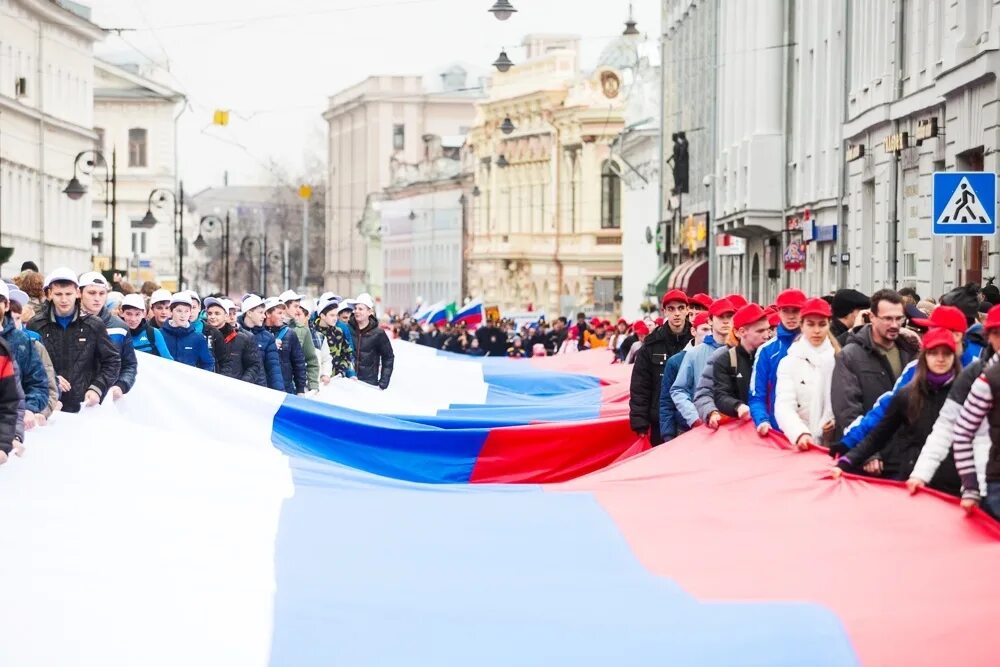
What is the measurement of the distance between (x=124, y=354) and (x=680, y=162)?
49.3m

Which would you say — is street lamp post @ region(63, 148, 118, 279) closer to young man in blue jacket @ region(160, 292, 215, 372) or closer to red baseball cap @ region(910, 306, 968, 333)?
young man in blue jacket @ region(160, 292, 215, 372)

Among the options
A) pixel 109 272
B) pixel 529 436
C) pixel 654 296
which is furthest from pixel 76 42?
pixel 529 436

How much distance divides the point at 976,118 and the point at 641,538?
16124mm

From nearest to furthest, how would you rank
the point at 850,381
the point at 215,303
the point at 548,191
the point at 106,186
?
1. the point at 850,381
2. the point at 215,303
3. the point at 106,186
4. the point at 548,191

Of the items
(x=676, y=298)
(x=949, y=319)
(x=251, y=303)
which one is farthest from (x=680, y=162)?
(x=949, y=319)

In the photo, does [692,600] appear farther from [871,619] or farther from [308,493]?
[308,493]

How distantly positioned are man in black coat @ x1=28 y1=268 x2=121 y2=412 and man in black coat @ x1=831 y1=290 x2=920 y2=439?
16.3ft

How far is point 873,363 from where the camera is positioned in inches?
501

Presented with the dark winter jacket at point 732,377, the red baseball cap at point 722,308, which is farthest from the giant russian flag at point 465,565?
the red baseball cap at point 722,308

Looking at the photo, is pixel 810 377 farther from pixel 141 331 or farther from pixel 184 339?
pixel 141 331

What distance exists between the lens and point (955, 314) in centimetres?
1165

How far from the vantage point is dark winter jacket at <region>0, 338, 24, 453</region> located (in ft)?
32.7

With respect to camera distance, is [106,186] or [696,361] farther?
[106,186]

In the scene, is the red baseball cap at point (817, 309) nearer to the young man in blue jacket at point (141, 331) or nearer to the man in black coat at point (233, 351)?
the young man in blue jacket at point (141, 331)
